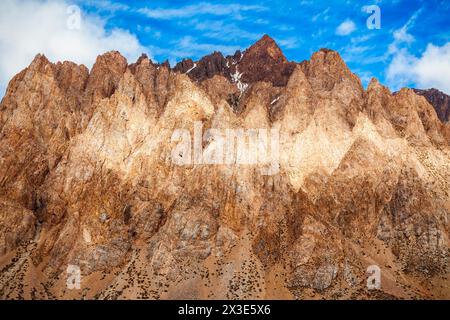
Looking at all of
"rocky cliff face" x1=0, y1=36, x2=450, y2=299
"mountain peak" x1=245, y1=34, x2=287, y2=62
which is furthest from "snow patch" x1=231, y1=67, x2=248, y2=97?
"rocky cliff face" x1=0, y1=36, x2=450, y2=299

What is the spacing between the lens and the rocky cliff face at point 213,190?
10706cm

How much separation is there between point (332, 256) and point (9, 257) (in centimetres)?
7395

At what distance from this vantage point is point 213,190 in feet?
406

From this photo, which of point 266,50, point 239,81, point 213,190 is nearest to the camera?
point 213,190

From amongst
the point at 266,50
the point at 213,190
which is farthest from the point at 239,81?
the point at 213,190

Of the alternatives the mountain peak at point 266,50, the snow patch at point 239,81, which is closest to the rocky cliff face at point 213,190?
the snow patch at point 239,81

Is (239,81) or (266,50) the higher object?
(266,50)

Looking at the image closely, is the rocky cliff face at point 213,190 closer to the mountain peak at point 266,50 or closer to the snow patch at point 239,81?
the snow patch at point 239,81

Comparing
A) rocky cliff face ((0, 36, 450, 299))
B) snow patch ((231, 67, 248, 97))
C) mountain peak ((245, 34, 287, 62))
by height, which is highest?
mountain peak ((245, 34, 287, 62))

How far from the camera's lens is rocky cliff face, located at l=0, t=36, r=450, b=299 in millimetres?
107062

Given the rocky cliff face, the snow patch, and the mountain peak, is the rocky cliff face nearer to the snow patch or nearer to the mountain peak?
the snow patch

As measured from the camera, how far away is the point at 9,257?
111 metres

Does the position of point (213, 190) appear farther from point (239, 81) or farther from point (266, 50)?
point (266, 50)
